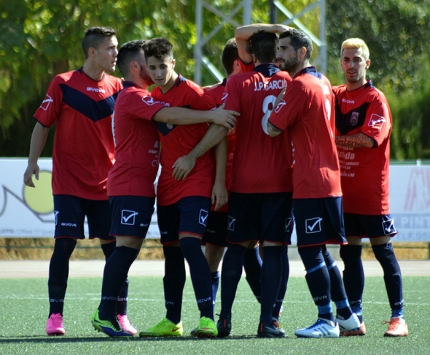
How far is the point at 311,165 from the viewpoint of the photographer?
20.5 feet

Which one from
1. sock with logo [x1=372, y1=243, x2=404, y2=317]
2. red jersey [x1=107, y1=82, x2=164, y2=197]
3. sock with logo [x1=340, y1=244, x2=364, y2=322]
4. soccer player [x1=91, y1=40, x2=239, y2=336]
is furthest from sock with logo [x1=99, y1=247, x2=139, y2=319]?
sock with logo [x1=372, y1=243, x2=404, y2=317]

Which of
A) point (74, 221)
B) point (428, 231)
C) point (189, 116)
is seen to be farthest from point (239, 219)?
point (428, 231)

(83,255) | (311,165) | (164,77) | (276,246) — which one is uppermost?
(164,77)

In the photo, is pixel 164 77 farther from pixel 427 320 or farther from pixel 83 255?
pixel 83 255

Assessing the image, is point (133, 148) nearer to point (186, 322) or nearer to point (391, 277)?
point (186, 322)

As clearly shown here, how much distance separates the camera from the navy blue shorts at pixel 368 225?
665 cm

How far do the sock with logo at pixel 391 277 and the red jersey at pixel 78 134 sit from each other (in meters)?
2.13

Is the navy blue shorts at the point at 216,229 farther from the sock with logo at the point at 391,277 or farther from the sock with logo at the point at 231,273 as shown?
the sock with logo at the point at 391,277

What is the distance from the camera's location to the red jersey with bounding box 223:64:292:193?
6.35m

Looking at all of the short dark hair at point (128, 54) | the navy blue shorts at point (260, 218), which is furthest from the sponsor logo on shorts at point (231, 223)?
the short dark hair at point (128, 54)

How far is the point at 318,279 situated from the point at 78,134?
214 centimetres

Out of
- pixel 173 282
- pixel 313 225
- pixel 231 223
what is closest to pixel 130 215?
pixel 173 282

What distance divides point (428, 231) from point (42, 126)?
8.15m

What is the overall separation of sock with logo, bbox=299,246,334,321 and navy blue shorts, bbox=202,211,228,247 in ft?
2.55
